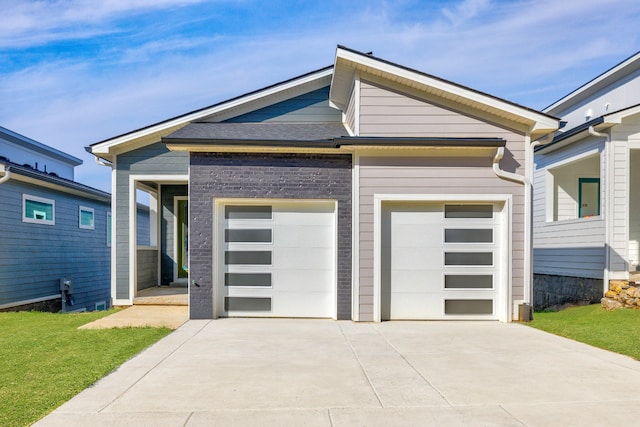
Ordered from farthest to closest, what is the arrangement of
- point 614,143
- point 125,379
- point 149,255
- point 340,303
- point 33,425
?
point 149,255
point 614,143
point 340,303
point 125,379
point 33,425

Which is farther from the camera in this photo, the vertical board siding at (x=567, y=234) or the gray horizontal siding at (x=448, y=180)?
the vertical board siding at (x=567, y=234)

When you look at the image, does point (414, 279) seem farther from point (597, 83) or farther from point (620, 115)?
point (597, 83)

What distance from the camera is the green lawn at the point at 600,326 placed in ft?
22.1

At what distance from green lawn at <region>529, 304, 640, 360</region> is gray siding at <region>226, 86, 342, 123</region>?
21.4ft

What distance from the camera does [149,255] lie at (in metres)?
12.6

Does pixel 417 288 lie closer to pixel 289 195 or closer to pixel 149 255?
pixel 289 195

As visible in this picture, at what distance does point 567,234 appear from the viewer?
1238 centimetres

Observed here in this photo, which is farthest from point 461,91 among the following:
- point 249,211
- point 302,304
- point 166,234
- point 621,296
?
point 166,234

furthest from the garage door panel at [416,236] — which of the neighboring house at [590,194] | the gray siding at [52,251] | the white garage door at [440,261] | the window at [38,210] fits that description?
the window at [38,210]

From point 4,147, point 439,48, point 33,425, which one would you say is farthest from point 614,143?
point 4,147

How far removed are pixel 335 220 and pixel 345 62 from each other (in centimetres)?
306

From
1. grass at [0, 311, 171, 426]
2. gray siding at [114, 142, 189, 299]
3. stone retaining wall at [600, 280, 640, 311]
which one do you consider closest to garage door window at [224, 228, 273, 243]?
grass at [0, 311, 171, 426]

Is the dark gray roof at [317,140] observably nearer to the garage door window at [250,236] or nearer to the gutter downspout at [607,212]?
the garage door window at [250,236]

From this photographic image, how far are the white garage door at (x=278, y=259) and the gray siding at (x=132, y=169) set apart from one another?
2.88 metres
